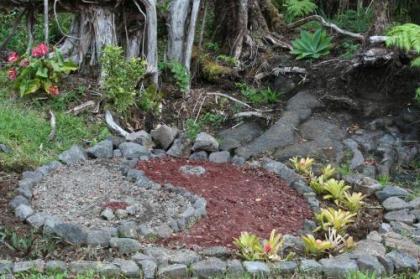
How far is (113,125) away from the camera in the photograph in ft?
25.8

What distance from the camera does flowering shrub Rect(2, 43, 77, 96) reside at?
8.06 metres

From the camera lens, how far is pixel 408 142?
793 centimetres

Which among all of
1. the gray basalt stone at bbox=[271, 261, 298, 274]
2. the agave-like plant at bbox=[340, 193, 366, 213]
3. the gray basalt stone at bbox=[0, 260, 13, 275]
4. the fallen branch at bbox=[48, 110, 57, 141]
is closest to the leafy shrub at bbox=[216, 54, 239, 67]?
the fallen branch at bbox=[48, 110, 57, 141]

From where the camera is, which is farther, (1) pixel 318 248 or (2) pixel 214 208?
(2) pixel 214 208

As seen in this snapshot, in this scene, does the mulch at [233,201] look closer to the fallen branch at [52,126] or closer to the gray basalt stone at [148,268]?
the gray basalt stone at [148,268]

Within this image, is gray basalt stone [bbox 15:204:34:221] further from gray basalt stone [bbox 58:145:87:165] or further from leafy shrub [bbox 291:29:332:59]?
leafy shrub [bbox 291:29:332:59]

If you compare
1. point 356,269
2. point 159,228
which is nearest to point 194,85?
point 159,228

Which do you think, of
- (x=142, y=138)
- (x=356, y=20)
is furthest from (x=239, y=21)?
(x=142, y=138)

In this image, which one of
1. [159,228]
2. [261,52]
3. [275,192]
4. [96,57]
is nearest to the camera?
[159,228]

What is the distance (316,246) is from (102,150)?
2.77 m

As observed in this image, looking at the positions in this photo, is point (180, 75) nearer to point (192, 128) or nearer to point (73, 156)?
point (192, 128)

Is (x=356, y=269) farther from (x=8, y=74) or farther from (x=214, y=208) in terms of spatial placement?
(x=8, y=74)

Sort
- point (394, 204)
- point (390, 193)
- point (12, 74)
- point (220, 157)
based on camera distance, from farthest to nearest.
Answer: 1. point (12, 74)
2. point (220, 157)
3. point (390, 193)
4. point (394, 204)

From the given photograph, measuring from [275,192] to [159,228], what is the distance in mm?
1456
